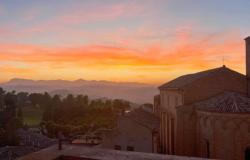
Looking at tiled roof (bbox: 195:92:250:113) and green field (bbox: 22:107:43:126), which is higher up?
tiled roof (bbox: 195:92:250:113)

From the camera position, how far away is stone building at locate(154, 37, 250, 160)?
16438 mm

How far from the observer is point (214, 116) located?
16.8 m

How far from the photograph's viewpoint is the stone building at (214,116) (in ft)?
53.9

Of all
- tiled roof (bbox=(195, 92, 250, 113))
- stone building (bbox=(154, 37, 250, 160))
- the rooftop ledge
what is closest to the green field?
stone building (bbox=(154, 37, 250, 160))

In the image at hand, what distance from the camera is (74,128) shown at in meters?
50.8

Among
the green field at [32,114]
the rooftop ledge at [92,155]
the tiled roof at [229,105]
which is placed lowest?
the green field at [32,114]

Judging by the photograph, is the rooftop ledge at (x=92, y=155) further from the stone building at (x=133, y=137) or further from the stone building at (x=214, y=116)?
the stone building at (x=133, y=137)

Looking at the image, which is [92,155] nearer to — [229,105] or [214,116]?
[214,116]

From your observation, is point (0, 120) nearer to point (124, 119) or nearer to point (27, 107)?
point (27, 107)

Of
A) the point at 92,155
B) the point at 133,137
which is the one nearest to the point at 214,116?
the point at 92,155

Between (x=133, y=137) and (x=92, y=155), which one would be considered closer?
(x=92, y=155)

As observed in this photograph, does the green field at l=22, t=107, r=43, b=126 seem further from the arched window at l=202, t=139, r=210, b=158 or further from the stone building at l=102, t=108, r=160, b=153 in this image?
the arched window at l=202, t=139, r=210, b=158

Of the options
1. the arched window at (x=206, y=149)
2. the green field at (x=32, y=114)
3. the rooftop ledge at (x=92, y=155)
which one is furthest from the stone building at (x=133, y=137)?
the green field at (x=32, y=114)

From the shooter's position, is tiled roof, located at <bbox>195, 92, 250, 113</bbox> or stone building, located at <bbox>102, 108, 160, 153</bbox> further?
stone building, located at <bbox>102, 108, 160, 153</bbox>
